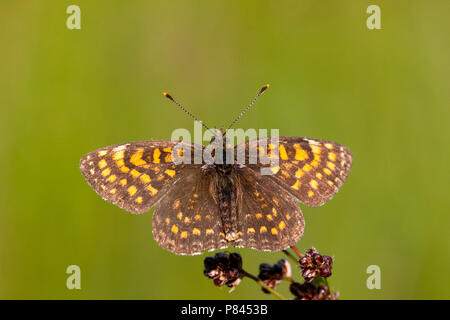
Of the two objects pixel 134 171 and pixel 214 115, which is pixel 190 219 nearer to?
pixel 134 171

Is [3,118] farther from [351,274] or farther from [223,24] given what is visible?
[351,274]

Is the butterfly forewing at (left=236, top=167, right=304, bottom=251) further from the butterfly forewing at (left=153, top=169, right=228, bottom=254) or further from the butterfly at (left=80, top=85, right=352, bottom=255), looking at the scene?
the butterfly forewing at (left=153, top=169, right=228, bottom=254)

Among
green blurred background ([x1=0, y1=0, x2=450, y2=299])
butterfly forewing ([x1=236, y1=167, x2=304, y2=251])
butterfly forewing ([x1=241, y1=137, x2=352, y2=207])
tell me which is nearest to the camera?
butterfly forewing ([x1=236, y1=167, x2=304, y2=251])

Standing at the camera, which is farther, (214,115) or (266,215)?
(214,115)

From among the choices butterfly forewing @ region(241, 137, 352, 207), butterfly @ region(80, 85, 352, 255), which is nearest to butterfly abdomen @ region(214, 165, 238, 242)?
butterfly @ region(80, 85, 352, 255)

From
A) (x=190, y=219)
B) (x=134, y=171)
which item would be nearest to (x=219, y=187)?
(x=190, y=219)

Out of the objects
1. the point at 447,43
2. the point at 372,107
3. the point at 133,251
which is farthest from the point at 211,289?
the point at 447,43
